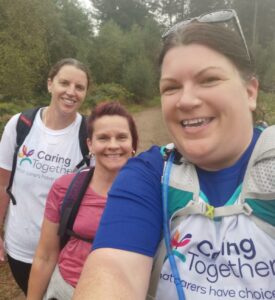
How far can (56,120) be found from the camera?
242 centimetres

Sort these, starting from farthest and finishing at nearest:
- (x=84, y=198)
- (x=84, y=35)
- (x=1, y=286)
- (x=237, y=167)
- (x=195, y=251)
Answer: (x=84, y=35) < (x=1, y=286) < (x=84, y=198) < (x=237, y=167) < (x=195, y=251)

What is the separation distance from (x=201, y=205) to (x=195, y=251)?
0.13 meters

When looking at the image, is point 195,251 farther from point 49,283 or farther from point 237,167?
point 49,283

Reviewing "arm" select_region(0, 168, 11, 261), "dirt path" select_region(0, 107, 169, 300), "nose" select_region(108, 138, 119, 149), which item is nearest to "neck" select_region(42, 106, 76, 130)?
"arm" select_region(0, 168, 11, 261)

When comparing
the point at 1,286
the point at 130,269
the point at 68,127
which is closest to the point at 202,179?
the point at 130,269

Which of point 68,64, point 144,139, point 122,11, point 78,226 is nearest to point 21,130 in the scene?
point 68,64

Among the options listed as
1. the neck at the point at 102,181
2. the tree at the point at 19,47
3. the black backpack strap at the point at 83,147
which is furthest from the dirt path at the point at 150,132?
the neck at the point at 102,181

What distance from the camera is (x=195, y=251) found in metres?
1.03

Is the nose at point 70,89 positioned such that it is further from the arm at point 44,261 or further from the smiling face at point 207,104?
the smiling face at point 207,104

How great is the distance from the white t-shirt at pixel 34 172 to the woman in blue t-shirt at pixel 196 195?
1203 millimetres

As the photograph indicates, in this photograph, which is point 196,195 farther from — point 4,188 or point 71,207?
point 4,188

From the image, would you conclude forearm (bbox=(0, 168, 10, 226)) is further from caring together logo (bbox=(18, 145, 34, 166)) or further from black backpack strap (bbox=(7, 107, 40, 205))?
caring together logo (bbox=(18, 145, 34, 166))

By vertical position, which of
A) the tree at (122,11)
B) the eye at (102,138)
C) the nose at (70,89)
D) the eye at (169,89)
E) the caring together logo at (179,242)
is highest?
the tree at (122,11)

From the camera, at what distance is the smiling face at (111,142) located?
6.46 feet
